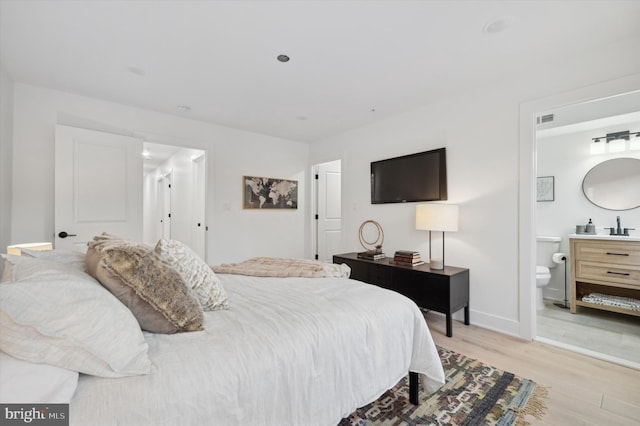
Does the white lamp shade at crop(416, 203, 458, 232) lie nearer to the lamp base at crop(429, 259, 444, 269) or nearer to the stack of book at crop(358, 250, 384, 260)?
the lamp base at crop(429, 259, 444, 269)

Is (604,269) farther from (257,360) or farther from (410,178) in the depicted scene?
(257,360)

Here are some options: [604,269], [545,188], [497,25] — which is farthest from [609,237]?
[497,25]

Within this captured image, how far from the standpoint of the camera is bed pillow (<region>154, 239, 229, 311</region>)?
4.43 ft

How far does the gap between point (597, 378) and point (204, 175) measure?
4502 millimetres

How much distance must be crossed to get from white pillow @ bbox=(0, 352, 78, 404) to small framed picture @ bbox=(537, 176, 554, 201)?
4872 millimetres

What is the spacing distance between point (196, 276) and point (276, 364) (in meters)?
0.63

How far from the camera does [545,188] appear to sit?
3.84m

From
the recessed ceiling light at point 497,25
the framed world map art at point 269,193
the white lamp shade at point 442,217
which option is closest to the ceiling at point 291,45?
the recessed ceiling light at point 497,25

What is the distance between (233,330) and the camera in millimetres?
1105

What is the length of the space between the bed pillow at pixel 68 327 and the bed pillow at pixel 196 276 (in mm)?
431

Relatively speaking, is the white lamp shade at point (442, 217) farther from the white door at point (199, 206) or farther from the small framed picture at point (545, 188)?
the white door at point (199, 206)

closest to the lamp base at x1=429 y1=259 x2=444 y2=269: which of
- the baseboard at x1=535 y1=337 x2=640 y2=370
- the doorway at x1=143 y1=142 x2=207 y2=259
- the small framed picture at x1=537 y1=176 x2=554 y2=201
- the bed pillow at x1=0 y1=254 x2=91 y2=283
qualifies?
the baseboard at x1=535 y1=337 x2=640 y2=370

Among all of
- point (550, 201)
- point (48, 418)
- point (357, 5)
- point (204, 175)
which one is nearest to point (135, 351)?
point (48, 418)

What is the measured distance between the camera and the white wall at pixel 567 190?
3412 millimetres
